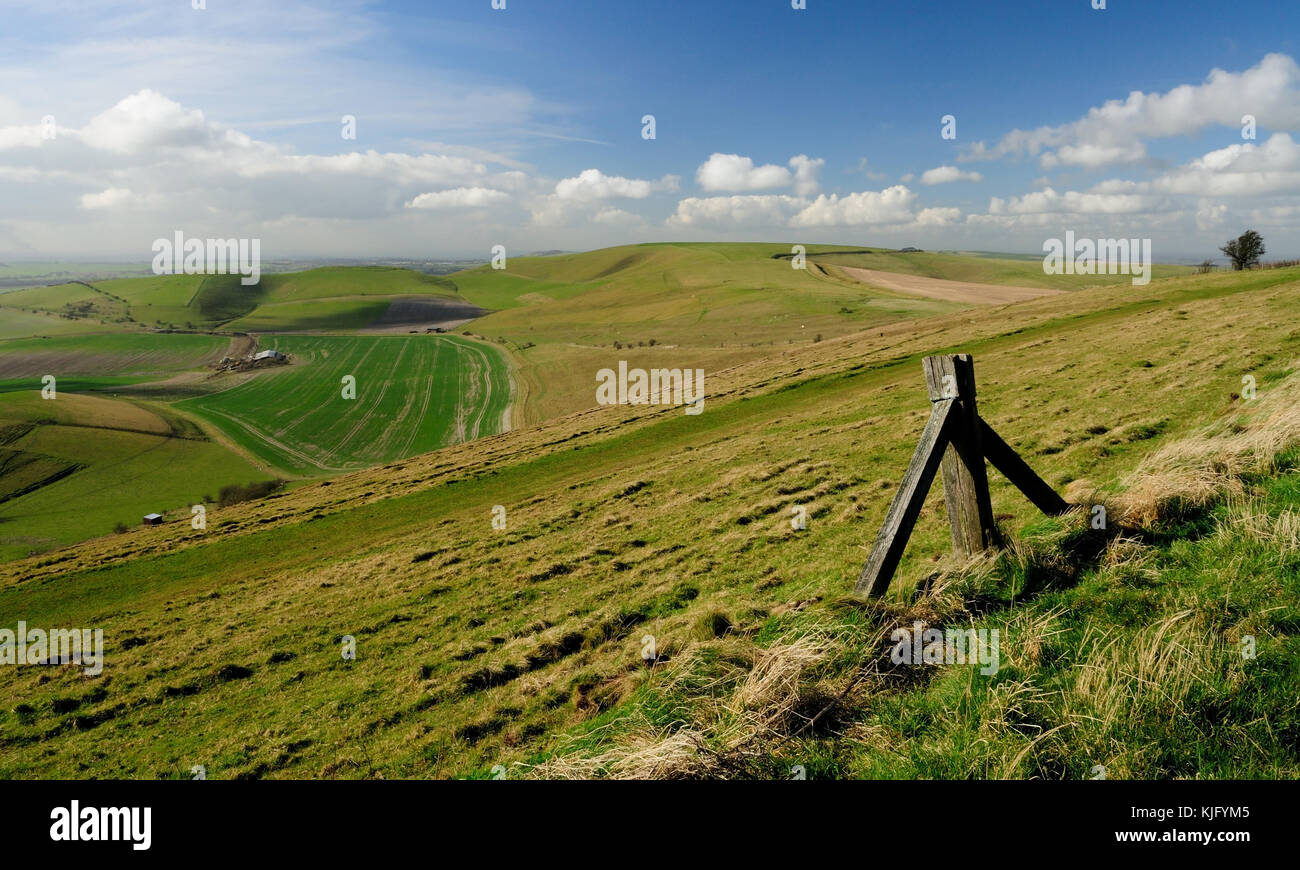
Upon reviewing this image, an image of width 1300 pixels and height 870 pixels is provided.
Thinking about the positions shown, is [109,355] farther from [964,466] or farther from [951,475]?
[964,466]

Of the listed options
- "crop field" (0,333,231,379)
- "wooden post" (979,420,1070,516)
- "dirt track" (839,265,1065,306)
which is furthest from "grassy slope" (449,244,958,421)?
"crop field" (0,333,231,379)

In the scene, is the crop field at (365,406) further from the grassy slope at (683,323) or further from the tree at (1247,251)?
the tree at (1247,251)

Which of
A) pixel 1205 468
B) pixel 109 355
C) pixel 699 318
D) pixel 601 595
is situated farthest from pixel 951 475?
pixel 109 355

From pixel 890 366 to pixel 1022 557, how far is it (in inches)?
1351

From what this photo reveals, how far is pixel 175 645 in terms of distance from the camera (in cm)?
1702

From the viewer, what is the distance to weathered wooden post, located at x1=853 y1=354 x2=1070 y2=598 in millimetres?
6988

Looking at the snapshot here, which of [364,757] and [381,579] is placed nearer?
[364,757]

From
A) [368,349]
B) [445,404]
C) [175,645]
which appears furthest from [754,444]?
[368,349]

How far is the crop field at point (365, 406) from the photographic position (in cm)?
8606

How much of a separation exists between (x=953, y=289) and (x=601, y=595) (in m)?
145

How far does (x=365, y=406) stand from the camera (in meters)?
105

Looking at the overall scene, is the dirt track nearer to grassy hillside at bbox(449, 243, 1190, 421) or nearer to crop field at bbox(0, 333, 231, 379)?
grassy hillside at bbox(449, 243, 1190, 421)
